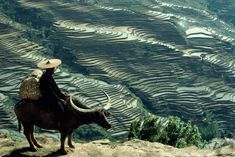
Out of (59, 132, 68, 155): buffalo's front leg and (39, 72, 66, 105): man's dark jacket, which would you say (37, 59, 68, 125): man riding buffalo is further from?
(59, 132, 68, 155): buffalo's front leg

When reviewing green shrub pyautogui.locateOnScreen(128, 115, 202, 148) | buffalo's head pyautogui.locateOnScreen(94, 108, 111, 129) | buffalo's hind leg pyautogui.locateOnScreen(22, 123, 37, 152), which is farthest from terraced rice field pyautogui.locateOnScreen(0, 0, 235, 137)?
buffalo's head pyautogui.locateOnScreen(94, 108, 111, 129)

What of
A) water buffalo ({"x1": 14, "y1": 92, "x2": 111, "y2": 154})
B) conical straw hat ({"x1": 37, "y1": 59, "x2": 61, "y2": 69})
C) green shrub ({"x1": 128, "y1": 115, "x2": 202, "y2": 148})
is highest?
conical straw hat ({"x1": 37, "y1": 59, "x2": 61, "y2": 69})

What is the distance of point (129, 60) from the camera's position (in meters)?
45.4

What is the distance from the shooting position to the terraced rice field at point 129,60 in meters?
38.2

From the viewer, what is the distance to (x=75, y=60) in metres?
44.5

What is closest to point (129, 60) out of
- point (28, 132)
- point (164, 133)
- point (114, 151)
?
point (164, 133)

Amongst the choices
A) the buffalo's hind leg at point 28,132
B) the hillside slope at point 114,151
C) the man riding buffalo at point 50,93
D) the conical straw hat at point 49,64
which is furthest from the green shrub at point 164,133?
the conical straw hat at point 49,64

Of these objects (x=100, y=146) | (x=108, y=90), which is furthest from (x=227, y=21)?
(x=100, y=146)

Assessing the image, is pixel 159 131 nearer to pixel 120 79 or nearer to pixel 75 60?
pixel 120 79

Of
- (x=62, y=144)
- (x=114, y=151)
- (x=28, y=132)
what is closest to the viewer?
(x=62, y=144)

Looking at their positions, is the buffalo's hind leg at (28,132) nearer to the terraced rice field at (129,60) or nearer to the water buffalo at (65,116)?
the water buffalo at (65,116)

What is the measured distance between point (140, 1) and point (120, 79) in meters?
19.2

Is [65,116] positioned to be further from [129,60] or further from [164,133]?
[129,60]

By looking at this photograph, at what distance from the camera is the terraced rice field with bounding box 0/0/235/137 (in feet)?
125
